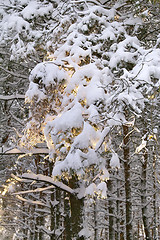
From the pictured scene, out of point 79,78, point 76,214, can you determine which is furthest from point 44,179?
point 79,78

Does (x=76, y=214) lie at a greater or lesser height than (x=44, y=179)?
lesser

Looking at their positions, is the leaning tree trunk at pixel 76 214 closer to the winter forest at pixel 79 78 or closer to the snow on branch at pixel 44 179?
the winter forest at pixel 79 78

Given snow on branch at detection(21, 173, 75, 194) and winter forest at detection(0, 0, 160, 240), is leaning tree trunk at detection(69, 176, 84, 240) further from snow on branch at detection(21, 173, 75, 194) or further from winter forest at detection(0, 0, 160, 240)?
snow on branch at detection(21, 173, 75, 194)

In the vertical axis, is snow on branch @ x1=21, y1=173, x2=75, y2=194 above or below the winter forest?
below

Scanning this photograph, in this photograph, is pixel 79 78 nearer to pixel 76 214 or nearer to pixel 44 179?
pixel 44 179

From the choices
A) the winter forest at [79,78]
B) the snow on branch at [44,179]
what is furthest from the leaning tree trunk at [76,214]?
the snow on branch at [44,179]

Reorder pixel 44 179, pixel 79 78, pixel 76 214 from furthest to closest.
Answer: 1. pixel 76 214
2. pixel 44 179
3. pixel 79 78

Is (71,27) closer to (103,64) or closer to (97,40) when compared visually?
(97,40)

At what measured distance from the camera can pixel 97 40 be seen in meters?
6.36

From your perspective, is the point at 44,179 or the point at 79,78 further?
the point at 44,179

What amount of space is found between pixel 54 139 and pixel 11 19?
12.4 feet

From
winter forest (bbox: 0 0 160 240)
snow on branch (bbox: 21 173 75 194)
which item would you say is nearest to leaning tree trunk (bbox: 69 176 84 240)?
winter forest (bbox: 0 0 160 240)

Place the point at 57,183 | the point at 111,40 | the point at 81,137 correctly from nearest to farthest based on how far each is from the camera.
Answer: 1. the point at 81,137
2. the point at 111,40
3. the point at 57,183

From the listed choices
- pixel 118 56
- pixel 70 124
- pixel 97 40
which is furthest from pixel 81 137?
pixel 97 40
